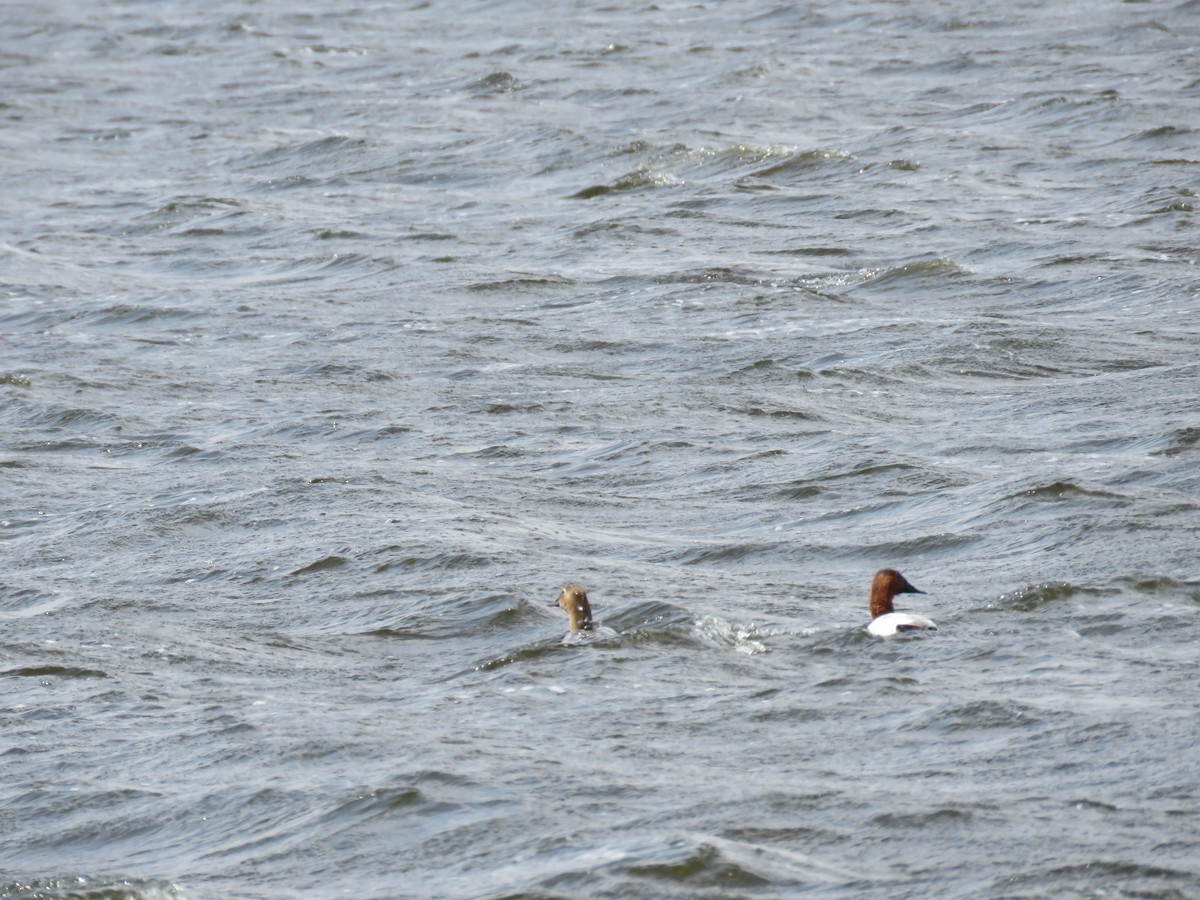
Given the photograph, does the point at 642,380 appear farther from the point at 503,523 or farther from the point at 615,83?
the point at 615,83

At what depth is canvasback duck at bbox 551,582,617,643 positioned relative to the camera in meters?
8.58

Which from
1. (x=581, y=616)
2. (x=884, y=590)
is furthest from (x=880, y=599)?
(x=581, y=616)

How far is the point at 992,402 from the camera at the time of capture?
12.0 meters

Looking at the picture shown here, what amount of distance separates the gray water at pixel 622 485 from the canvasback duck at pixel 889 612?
72 millimetres

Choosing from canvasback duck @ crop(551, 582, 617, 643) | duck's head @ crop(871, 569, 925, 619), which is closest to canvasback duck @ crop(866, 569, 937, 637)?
duck's head @ crop(871, 569, 925, 619)

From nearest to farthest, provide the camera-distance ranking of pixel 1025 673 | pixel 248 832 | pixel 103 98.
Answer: pixel 248 832 < pixel 1025 673 < pixel 103 98

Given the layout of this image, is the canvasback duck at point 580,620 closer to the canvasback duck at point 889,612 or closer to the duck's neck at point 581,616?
the duck's neck at point 581,616

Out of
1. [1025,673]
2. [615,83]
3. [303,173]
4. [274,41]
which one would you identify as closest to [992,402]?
[1025,673]

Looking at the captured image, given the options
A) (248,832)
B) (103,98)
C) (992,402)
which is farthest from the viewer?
(103,98)

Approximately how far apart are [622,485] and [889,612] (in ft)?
9.91

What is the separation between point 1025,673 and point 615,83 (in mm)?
16039

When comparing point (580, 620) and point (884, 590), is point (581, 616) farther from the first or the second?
point (884, 590)

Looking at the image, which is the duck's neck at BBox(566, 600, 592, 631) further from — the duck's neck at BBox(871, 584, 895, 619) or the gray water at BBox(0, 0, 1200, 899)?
the duck's neck at BBox(871, 584, 895, 619)

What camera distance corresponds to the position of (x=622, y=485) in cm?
1115
